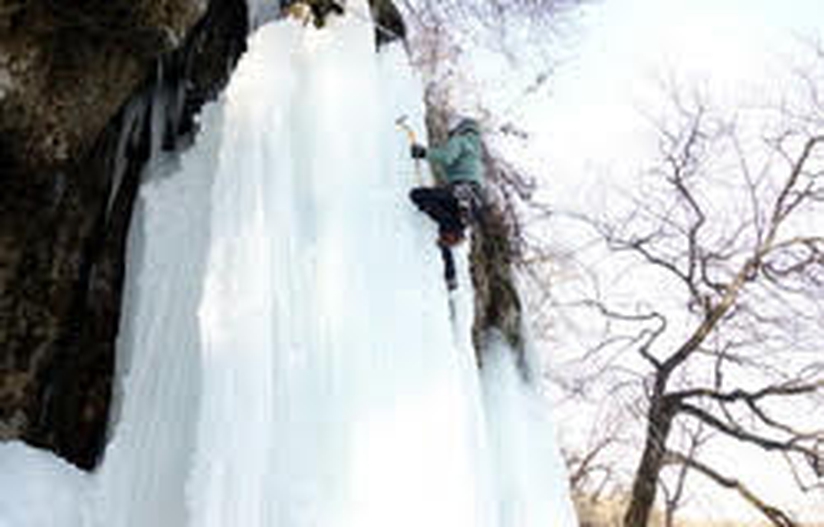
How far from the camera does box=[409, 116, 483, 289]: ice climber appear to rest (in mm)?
2891

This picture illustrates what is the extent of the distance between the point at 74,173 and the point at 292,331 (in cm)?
110

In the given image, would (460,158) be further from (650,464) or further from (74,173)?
(650,464)

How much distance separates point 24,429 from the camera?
8.08ft

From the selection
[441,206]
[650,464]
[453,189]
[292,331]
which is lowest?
[650,464]

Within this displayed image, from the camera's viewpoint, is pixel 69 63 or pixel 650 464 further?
pixel 650 464

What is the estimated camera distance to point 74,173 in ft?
8.39

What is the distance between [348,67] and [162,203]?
1000 millimetres

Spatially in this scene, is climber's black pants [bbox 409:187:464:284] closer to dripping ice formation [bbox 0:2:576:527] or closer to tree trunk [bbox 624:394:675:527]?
dripping ice formation [bbox 0:2:576:527]

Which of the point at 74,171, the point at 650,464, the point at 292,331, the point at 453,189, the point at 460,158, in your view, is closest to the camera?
the point at 292,331

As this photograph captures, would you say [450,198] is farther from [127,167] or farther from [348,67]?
[127,167]


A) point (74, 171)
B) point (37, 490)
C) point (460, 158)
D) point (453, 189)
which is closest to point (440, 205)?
point (453, 189)

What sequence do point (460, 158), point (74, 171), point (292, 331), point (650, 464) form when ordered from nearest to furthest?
point (292, 331) < point (74, 171) < point (460, 158) < point (650, 464)

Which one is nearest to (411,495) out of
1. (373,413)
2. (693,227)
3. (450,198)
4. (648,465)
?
(373,413)

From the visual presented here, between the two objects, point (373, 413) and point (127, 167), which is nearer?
point (373, 413)
